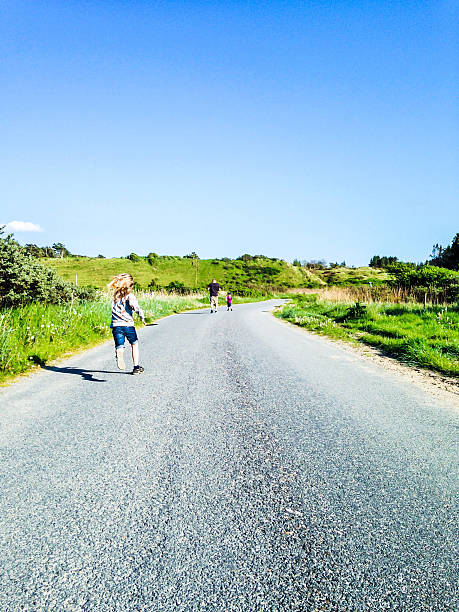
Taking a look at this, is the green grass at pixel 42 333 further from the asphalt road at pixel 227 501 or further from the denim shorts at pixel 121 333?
the asphalt road at pixel 227 501

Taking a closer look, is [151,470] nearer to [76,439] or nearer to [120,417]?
[76,439]

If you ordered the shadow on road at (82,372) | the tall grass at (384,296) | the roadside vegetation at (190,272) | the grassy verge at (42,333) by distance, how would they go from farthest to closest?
the roadside vegetation at (190,272)
the tall grass at (384,296)
the grassy verge at (42,333)
the shadow on road at (82,372)

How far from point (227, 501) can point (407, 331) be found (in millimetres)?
9436

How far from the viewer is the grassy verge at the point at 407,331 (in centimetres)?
759

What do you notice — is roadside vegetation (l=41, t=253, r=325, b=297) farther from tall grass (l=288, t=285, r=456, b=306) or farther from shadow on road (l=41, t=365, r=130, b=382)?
shadow on road (l=41, t=365, r=130, b=382)

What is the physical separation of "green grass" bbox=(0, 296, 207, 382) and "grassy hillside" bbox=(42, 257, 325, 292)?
162ft

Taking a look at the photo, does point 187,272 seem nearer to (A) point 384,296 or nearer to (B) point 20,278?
(A) point 384,296

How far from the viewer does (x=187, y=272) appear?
86.7m

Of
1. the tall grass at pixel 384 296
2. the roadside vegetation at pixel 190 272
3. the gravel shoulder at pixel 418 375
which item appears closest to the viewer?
the gravel shoulder at pixel 418 375

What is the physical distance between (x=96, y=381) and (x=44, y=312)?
489cm

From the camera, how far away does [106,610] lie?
1638mm

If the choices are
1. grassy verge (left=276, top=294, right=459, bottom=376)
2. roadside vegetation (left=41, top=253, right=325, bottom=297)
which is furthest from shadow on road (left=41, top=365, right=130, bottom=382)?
roadside vegetation (left=41, top=253, right=325, bottom=297)

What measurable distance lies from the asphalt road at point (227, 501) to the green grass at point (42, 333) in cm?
202

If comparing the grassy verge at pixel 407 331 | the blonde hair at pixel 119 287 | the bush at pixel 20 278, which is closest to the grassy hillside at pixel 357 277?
the grassy verge at pixel 407 331
